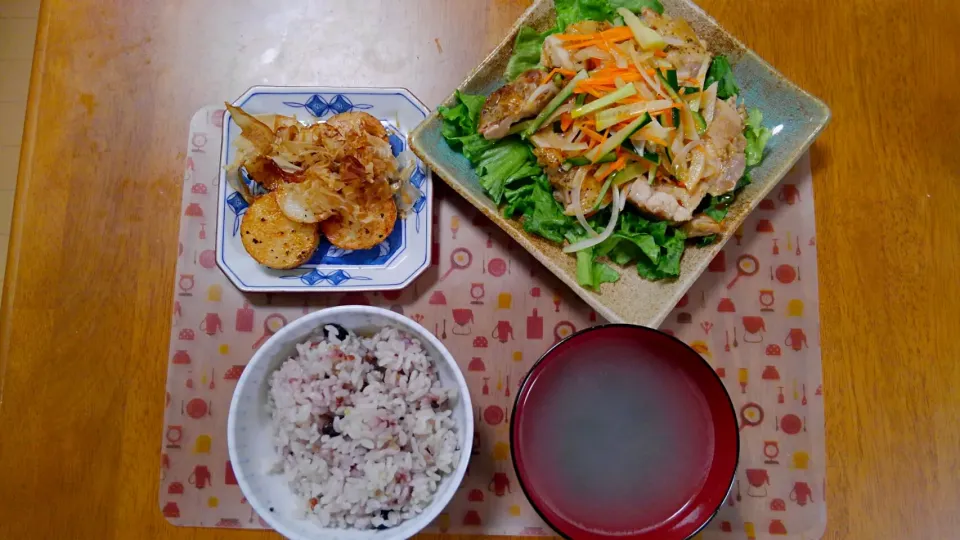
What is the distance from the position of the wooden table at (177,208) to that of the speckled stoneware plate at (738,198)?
188 millimetres

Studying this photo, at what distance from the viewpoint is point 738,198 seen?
5.14 ft

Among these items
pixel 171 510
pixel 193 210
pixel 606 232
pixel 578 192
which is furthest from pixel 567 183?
pixel 171 510

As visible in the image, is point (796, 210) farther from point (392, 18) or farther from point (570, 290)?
point (392, 18)

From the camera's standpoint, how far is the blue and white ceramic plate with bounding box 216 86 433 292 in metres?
1.55

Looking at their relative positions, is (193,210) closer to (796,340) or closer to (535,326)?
(535,326)

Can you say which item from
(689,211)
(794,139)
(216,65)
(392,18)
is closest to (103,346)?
(216,65)

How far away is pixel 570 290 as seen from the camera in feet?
5.38

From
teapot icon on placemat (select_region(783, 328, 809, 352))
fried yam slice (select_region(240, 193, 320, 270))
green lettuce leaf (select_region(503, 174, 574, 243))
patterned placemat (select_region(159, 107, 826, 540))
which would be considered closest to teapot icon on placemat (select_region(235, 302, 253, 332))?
patterned placemat (select_region(159, 107, 826, 540))

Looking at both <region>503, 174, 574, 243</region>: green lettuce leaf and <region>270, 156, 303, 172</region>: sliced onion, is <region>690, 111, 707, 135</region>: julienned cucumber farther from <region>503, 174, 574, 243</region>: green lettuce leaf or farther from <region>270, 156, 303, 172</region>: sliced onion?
<region>270, 156, 303, 172</region>: sliced onion

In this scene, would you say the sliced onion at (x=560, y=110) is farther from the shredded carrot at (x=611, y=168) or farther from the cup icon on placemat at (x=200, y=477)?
the cup icon on placemat at (x=200, y=477)

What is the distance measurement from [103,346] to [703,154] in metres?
1.58

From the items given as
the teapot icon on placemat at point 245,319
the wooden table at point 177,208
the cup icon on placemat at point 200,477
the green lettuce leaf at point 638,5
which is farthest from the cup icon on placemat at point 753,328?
the cup icon on placemat at point 200,477

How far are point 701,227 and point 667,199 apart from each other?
0.10 m

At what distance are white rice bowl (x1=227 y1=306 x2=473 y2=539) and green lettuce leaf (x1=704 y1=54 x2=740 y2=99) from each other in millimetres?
976
